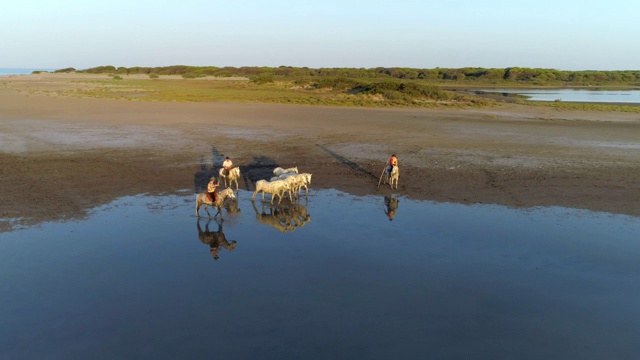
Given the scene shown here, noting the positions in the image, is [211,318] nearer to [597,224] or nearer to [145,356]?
[145,356]

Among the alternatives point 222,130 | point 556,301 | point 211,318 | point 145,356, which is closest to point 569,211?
point 556,301

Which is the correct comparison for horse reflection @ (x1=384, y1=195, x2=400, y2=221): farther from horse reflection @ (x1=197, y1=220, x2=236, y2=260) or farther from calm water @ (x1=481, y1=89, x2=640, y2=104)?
calm water @ (x1=481, y1=89, x2=640, y2=104)

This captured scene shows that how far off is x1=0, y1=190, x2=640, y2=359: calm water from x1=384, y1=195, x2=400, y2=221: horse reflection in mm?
307

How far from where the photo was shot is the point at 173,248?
13211 millimetres

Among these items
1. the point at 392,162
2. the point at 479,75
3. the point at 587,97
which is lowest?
the point at 392,162

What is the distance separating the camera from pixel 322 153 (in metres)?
26.2

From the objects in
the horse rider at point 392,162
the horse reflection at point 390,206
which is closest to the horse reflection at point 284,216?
the horse reflection at point 390,206

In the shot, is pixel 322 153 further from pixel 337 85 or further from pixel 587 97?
pixel 587 97

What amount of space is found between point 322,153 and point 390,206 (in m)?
9.39

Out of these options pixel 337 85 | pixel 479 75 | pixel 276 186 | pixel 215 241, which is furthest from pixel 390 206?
pixel 479 75

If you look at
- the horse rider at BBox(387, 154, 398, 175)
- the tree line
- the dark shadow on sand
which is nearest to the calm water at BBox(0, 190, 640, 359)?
the horse rider at BBox(387, 154, 398, 175)

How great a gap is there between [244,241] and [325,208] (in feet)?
13.5

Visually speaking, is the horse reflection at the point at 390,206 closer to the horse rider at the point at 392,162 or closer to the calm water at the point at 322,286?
the calm water at the point at 322,286

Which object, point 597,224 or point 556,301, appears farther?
point 597,224
